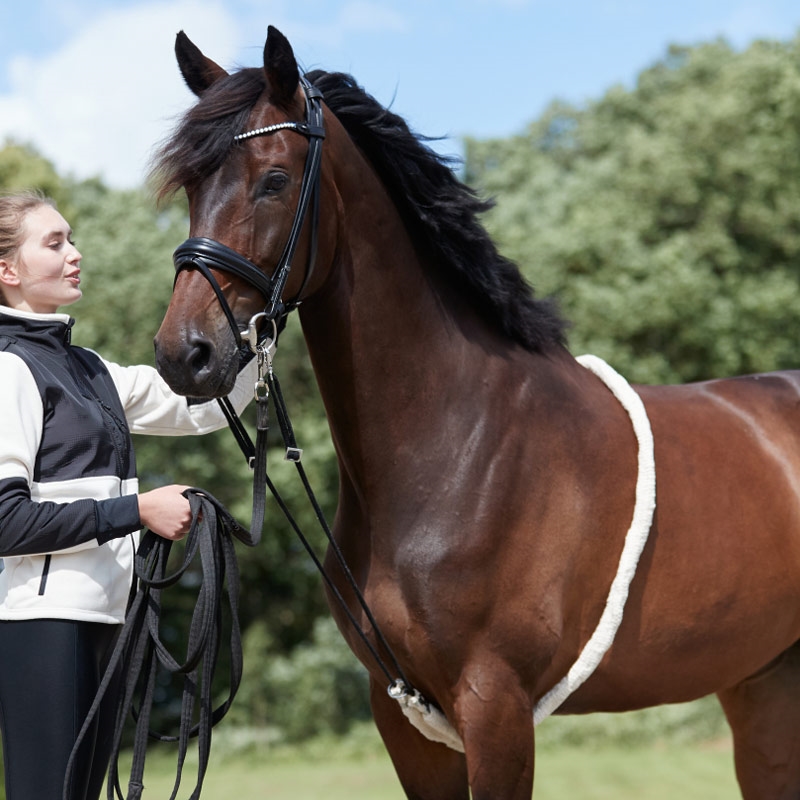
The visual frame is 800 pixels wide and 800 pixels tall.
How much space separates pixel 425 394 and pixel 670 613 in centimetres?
89

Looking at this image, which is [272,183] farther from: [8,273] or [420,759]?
[420,759]

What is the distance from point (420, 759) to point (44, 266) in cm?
160

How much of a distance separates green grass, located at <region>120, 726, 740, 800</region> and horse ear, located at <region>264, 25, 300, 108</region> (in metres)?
6.19

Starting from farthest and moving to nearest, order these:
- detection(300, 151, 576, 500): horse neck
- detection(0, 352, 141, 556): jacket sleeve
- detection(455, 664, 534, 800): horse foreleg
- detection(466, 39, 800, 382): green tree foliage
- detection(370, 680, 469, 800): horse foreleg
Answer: detection(466, 39, 800, 382): green tree foliage, detection(370, 680, 469, 800): horse foreleg, detection(300, 151, 576, 500): horse neck, detection(455, 664, 534, 800): horse foreleg, detection(0, 352, 141, 556): jacket sleeve

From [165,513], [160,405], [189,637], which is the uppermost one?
[160,405]

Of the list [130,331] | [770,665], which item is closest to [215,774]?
[130,331]

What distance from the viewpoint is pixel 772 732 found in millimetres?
3057

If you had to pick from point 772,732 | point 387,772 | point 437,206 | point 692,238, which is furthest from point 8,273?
point 692,238

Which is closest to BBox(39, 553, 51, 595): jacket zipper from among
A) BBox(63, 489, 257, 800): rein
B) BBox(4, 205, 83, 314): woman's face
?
BBox(63, 489, 257, 800): rein

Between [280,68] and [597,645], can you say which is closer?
[280,68]

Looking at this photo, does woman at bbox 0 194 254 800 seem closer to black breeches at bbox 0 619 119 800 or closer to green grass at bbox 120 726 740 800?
black breeches at bbox 0 619 119 800

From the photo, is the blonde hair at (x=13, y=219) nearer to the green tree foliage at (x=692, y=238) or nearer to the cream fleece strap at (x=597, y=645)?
the cream fleece strap at (x=597, y=645)

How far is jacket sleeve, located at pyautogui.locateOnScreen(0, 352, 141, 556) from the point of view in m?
1.99

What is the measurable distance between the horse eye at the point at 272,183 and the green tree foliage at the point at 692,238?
898 cm
